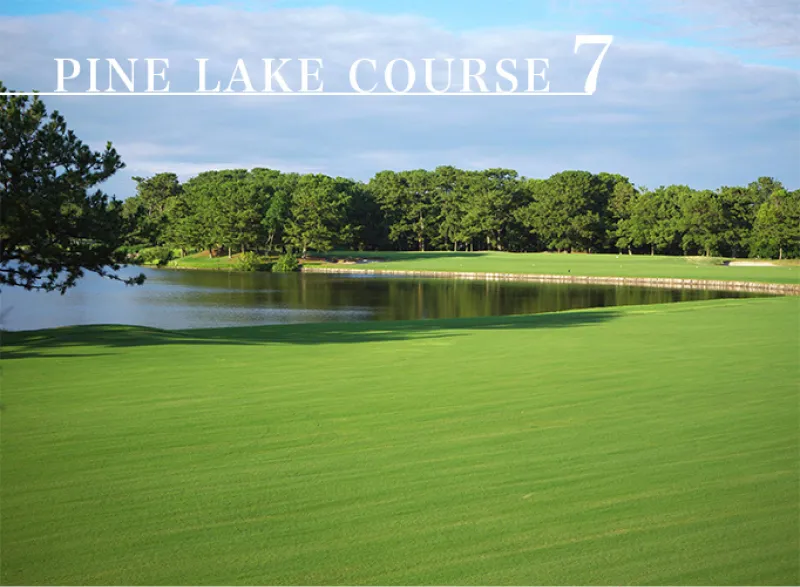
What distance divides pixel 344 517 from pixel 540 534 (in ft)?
3.46

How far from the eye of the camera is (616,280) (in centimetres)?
5281

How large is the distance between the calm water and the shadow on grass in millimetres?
10314

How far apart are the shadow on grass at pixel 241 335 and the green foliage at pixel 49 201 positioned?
1151 mm

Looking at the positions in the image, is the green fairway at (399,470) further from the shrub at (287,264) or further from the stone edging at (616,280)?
the shrub at (287,264)

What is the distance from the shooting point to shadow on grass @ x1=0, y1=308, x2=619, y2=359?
12.5 meters

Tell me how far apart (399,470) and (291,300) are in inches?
1318

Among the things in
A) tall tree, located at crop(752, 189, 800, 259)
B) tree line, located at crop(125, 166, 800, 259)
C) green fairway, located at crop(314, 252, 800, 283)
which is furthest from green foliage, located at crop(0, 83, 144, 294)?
tall tree, located at crop(752, 189, 800, 259)

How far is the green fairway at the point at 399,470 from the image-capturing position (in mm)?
4090

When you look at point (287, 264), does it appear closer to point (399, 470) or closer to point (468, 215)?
point (468, 215)

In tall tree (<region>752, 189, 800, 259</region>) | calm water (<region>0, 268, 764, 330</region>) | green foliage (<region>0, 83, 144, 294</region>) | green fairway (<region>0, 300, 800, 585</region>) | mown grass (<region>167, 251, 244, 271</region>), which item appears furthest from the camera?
mown grass (<region>167, 251, 244, 271</region>)

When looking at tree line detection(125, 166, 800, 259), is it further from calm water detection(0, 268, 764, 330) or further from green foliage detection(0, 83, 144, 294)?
green foliage detection(0, 83, 144, 294)

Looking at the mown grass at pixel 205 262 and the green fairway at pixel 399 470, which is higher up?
the mown grass at pixel 205 262

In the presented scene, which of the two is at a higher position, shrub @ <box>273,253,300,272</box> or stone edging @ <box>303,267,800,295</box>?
shrub @ <box>273,253,300,272</box>

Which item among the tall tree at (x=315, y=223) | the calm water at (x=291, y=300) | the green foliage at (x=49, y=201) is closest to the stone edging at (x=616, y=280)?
the calm water at (x=291, y=300)
